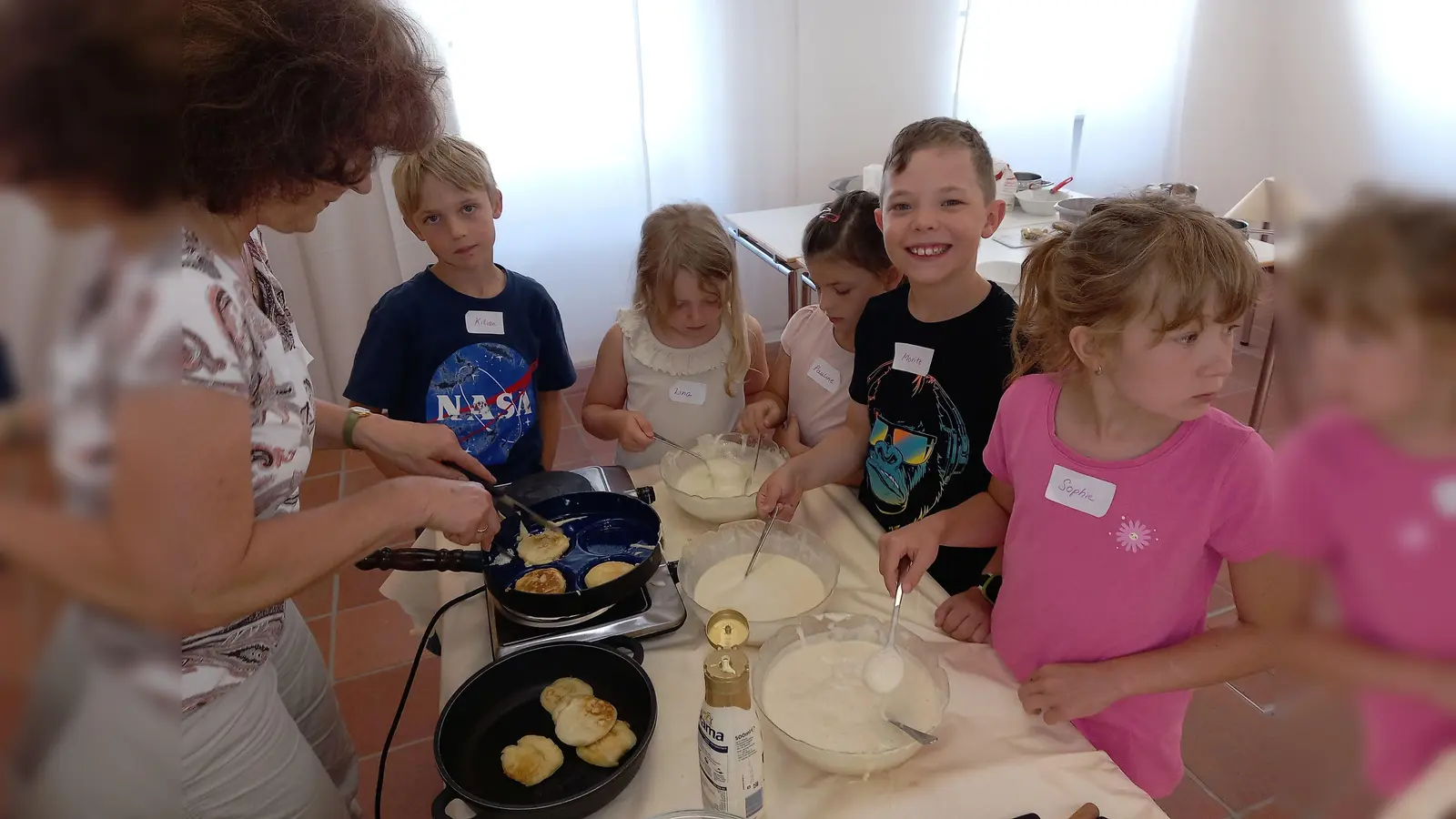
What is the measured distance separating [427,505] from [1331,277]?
0.92 metres

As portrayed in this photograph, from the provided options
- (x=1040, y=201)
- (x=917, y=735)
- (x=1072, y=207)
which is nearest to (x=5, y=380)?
(x=917, y=735)

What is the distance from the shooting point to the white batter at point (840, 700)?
0.87 meters

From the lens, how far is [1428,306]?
96 mm

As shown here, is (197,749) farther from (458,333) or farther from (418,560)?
(458,333)

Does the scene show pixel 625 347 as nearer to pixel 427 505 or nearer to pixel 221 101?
pixel 427 505

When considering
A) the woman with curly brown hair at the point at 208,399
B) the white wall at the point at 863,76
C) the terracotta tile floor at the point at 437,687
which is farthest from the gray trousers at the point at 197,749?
the white wall at the point at 863,76

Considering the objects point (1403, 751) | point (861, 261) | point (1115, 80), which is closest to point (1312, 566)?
point (1403, 751)

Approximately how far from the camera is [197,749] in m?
0.82

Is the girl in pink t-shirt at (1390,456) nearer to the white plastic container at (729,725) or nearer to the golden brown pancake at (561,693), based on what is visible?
the white plastic container at (729,725)

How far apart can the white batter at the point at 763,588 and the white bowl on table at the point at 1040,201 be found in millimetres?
2062

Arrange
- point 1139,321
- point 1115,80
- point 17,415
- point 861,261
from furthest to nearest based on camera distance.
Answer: point 861,261 → point 1139,321 → point 1115,80 → point 17,415

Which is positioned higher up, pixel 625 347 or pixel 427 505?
A: pixel 427 505

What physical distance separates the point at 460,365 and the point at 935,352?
0.93 m

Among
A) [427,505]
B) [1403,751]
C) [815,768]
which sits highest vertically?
[1403,751]
